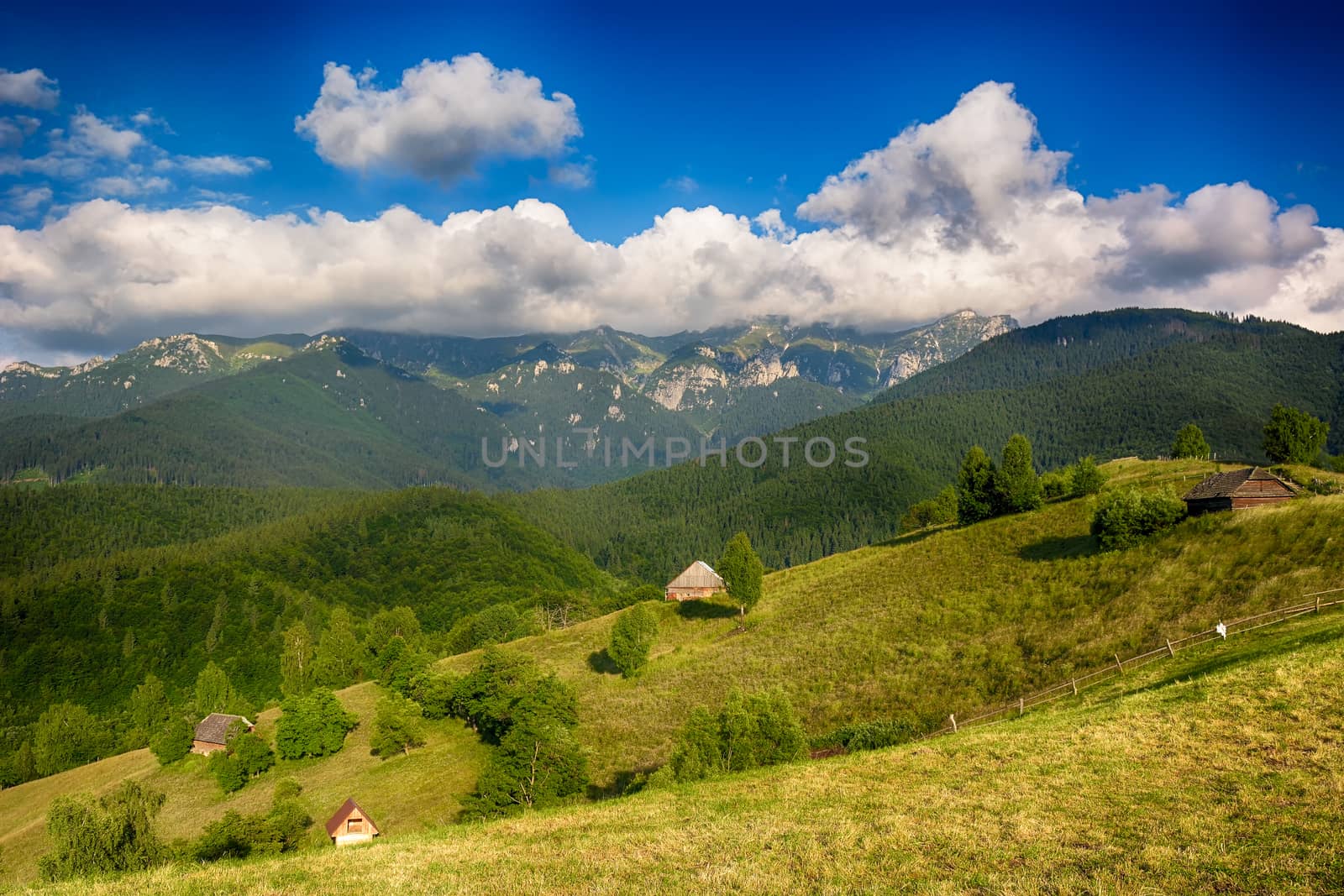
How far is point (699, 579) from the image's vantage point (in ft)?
326

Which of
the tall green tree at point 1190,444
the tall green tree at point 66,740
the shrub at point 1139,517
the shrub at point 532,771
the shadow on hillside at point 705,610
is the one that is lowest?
the tall green tree at point 66,740

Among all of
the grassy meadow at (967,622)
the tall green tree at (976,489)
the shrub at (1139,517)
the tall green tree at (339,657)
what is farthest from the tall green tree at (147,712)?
the shrub at (1139,517)

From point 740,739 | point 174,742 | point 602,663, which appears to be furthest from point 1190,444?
point 174,742

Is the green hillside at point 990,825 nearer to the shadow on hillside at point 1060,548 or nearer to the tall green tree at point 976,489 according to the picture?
the shadow on hillside at point 1060,548

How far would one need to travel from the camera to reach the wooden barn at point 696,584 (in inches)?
3839

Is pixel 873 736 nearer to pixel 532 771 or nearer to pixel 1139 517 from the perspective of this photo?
pixel 532 771

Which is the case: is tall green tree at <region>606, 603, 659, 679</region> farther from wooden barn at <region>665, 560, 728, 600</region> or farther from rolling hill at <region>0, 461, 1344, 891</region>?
wooden barn at <region>665, 560, 728, 600</region>

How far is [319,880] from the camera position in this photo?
16.1 meters

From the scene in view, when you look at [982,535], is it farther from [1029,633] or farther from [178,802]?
[178,802]

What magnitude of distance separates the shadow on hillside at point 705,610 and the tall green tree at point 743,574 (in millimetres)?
6840

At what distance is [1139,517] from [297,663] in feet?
367

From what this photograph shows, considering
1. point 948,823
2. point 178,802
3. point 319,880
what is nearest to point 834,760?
point 948,823

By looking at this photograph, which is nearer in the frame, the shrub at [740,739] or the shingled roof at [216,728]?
the shrub at [740,739]

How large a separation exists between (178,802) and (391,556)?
474 feet
